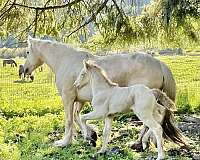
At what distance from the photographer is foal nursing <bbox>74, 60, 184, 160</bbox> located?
4.71 metres

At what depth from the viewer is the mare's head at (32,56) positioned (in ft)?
20.2

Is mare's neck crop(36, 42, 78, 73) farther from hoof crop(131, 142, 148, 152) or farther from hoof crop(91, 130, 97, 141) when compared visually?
hoof crop(131, 142, 148, 152)

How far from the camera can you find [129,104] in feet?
15.8

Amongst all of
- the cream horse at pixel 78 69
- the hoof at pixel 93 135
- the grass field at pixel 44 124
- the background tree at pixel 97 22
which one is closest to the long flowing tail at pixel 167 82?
the cream horse at pixel 78 69

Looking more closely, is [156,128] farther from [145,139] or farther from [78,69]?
[78,69]

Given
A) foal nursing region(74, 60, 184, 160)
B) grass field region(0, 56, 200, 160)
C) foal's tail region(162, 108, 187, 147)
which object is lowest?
grass field region(0, 56, 200, 160)

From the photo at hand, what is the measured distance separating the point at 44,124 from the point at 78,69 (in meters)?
1.88

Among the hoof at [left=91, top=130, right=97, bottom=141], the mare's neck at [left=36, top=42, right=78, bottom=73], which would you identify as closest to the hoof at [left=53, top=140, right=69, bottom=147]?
the hoof at [left=91, top=130, right=97, bottom=141]

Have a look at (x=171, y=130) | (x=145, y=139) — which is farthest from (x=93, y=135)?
(x=171, y=130)

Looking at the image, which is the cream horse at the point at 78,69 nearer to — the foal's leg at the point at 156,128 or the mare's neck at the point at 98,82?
the mare's neck at the point at 98,82

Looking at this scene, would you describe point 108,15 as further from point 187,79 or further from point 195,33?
point 187,79

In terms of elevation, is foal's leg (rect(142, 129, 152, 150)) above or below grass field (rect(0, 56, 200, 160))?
above

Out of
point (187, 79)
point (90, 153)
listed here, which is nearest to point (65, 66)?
point (90, 153)

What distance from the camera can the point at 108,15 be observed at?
7.28m
